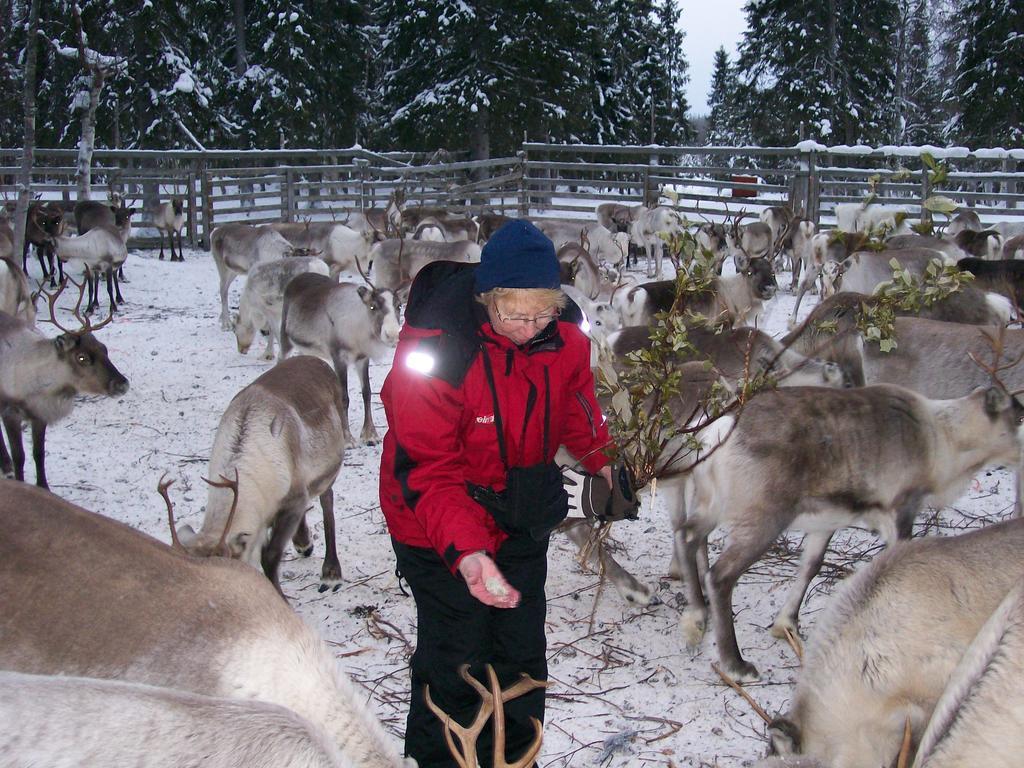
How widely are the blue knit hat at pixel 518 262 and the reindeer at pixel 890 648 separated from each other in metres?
1.33

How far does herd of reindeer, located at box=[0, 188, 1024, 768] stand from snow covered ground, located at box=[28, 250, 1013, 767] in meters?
0.16

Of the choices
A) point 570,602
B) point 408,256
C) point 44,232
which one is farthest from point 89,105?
point 570,602

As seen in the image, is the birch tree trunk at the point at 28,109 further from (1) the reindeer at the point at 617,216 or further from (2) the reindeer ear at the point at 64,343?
(1) the reindeer at the point at 617,216

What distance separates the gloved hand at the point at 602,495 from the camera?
2969 millimetres

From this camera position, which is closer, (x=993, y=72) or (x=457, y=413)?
(x=457, y=413)

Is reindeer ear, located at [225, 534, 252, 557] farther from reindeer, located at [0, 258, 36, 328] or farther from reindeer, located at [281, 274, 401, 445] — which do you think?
reindeer, located at [0, 258, 36, 328]

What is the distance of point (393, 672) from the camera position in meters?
3.64

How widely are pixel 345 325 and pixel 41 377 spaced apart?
2.21 m

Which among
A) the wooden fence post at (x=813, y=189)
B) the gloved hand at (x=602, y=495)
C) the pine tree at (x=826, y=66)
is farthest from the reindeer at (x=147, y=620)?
the pine tree at (x=826, y=66)

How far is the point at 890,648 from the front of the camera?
254 cm

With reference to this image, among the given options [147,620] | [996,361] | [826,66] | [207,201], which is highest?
[826,66]

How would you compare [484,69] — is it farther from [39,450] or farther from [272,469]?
[272,469]

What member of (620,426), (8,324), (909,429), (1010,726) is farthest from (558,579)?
(8,324)

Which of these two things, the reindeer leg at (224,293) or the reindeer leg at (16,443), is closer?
the reindeer leg at (16,443)
